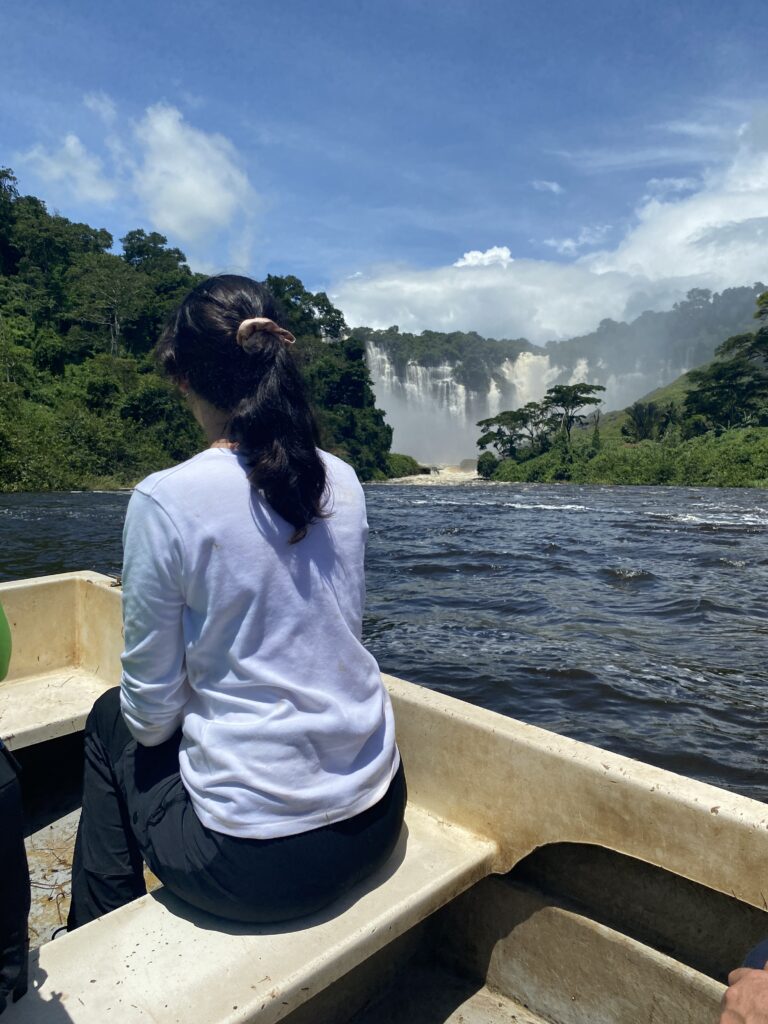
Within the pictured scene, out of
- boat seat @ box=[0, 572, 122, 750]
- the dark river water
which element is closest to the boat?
boat seat @ box=[0, 572, 122, 750]

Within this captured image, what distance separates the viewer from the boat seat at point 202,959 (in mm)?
1306

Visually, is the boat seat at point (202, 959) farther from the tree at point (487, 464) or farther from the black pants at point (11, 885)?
the tree at point (487, 464)

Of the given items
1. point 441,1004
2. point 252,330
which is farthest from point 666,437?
point 252,330

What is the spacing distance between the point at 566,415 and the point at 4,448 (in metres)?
40.4

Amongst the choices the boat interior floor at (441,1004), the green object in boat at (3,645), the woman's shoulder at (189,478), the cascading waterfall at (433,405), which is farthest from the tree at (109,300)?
the green object in boat at (3,645)

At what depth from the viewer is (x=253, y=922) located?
4.85 feet

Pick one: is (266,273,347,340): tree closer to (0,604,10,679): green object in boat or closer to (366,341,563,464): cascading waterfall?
(366,341,563,464): cascading waterfall

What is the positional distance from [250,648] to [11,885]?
1.66 ft

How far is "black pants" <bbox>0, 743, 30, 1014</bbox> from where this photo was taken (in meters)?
1.14

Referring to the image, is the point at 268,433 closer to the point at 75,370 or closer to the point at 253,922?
the point at 253,922

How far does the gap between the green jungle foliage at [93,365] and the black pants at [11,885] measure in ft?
97.5

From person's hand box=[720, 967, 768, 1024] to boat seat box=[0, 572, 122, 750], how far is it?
2.60 meters

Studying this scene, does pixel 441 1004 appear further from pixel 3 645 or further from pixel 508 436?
pixel 508 436

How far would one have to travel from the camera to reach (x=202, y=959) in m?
1.41
